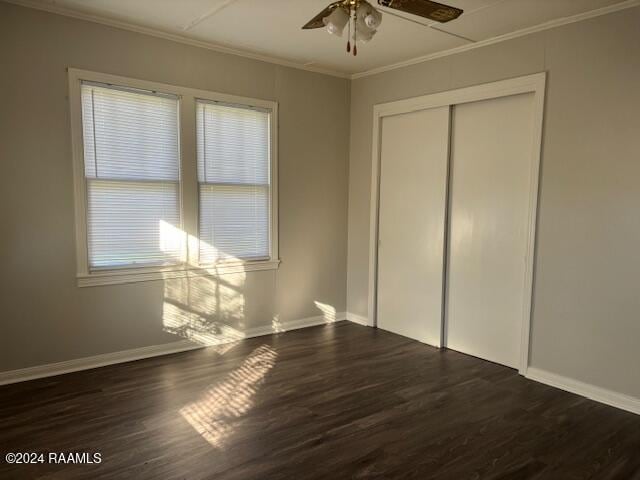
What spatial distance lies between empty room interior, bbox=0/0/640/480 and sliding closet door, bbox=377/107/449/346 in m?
0.02

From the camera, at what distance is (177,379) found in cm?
365

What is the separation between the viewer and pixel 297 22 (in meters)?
3.61

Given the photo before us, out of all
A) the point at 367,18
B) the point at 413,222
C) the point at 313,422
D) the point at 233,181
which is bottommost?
the point at 313,422

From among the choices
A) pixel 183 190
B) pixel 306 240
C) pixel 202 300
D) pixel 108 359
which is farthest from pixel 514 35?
pixel 108 359

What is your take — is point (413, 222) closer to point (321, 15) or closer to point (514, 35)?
point (514, 35)

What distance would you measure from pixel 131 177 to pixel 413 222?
8.65 ft

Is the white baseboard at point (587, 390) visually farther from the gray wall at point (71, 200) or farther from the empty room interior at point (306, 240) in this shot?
the gray wall at point (71, 200)

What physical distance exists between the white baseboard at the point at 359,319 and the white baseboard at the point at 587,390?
184 centimetres

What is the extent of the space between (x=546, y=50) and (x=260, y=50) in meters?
2.41

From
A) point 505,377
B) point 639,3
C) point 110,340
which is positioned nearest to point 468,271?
point 505,377

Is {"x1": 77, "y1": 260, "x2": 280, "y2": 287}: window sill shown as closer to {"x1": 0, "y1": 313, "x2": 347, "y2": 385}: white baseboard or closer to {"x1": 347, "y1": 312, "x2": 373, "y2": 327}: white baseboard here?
{"x1": 0, "y1": 313, "x2": 347, "y2": 385}: white baseboard

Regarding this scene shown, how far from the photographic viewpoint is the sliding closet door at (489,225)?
386cm

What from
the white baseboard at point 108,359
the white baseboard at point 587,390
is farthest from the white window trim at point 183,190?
the white baseboard at point 587,390

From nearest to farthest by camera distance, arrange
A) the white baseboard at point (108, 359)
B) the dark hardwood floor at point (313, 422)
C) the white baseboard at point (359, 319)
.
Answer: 1. the dark hardwood floor at point (313, 422)
2. the white baseboard at point (108, 359)
3. the white baseboard at point (359, 319)
